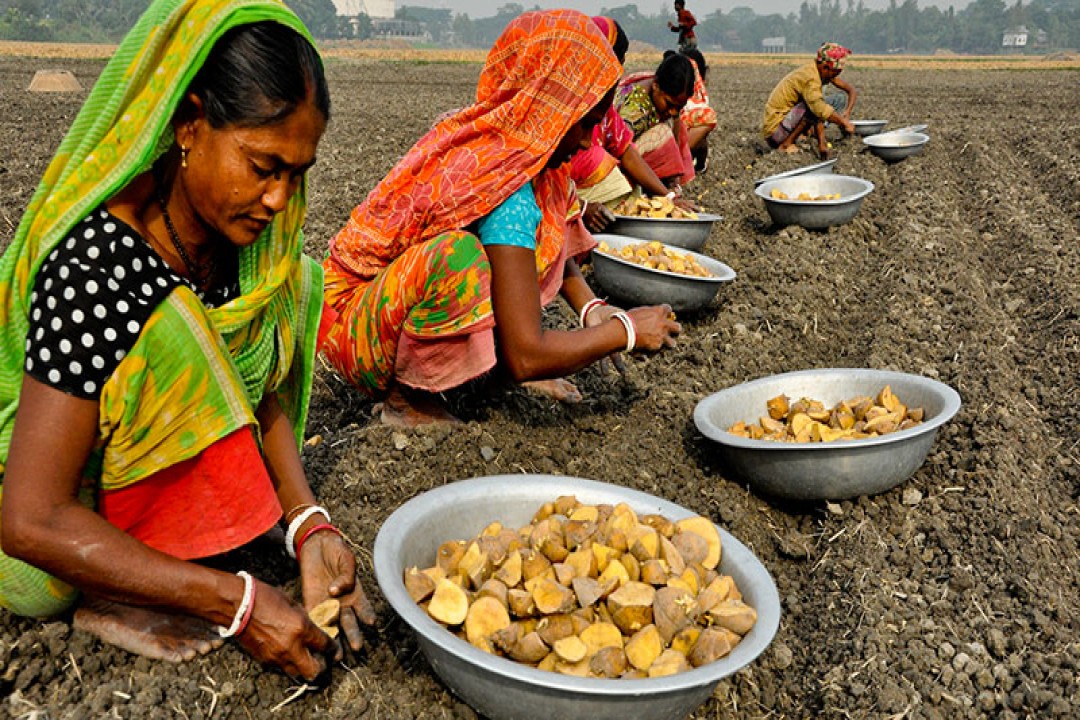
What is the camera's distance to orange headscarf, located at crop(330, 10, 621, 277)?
2.82 meters

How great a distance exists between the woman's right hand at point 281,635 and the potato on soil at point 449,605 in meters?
0.25

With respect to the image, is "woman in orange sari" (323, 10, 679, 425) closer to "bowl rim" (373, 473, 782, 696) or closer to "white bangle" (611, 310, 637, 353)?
"white bangle" (611, 310, 637, 353)

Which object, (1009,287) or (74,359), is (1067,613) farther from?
(1009,287)

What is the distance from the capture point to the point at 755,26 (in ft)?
498

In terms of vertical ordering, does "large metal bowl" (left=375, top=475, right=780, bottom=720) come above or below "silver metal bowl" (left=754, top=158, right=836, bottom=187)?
below

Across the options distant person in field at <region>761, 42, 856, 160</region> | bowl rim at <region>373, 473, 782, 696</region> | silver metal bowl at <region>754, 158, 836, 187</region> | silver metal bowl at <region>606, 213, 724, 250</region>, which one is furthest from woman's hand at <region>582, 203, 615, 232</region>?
distant person in field at <region>761, 42, 856, 160</region>

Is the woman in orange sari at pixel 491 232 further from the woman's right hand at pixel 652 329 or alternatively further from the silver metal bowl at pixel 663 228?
the silver metal bowl at pixel 663 228

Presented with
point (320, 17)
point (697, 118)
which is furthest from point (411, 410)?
point (320, 17)

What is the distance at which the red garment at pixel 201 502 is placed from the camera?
1.99 meters

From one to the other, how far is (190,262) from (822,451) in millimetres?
1944

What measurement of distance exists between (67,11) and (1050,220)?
89.9 meters

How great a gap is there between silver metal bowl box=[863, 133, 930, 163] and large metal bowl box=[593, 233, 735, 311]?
5.93m

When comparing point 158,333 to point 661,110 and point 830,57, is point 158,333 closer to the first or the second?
point 661,110

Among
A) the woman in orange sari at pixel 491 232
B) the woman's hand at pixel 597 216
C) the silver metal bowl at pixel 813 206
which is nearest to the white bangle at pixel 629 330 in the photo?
the woman in orange sari at pixel 491 232
